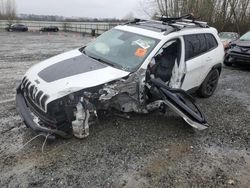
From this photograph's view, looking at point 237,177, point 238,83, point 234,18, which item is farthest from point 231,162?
point 234,18

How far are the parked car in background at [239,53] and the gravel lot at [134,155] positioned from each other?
5.26 m

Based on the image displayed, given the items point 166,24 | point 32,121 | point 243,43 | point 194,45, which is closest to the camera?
point 32,121

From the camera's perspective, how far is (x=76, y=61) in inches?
186

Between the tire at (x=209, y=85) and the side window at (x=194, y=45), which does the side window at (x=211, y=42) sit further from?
the tire at (x=209, y=85)

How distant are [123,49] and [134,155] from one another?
2008 mm

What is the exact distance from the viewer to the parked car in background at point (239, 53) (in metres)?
10.0

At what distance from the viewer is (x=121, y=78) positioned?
167 inches

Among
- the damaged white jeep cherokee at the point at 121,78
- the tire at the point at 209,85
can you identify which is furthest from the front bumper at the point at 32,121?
the tire at the point at 209,85

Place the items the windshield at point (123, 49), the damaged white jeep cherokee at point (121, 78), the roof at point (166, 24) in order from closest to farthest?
the damaged white jeep cherokee at point (121, 78)
the windshield at point (123, 49)
the roof at point (166, 24)

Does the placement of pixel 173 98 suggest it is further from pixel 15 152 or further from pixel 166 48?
pixel 15 152

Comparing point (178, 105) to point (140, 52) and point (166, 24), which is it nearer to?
point (140, 52)

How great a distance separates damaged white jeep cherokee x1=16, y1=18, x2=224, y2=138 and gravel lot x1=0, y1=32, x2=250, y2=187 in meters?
0.33

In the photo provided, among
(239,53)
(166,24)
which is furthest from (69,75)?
(239,53)

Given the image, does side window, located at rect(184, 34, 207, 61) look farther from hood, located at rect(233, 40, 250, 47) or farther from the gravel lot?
hood, located at rect(233, 40, 250, 47)
